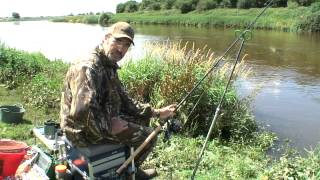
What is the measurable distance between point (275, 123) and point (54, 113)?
4.85 m

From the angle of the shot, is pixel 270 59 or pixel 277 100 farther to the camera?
pixel 270 59

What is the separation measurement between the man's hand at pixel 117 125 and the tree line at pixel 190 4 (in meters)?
46.4

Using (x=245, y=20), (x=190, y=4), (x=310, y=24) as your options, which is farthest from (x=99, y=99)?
(x=190, y=4)

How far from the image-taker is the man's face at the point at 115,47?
3.68 m

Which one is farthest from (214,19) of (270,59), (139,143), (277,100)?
(139,143)

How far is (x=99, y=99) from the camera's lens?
142 inches

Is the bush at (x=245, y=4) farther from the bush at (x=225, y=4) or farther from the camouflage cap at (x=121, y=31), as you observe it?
the camouflage cap at (x=121, y=31)

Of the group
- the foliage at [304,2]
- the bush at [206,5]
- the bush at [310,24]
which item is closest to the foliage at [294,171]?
the bush at [310,24]

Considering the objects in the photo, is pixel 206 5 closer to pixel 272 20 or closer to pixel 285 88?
pixel 272 20

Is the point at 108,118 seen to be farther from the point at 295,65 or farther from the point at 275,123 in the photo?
the point at 295,65

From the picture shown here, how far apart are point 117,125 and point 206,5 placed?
66.5m

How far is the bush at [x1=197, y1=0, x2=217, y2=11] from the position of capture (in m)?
68.2

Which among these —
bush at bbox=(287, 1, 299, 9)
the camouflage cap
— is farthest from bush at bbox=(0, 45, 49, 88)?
bush at bbox=(287, 1, 299, 9)

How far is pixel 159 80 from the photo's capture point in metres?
8.43
